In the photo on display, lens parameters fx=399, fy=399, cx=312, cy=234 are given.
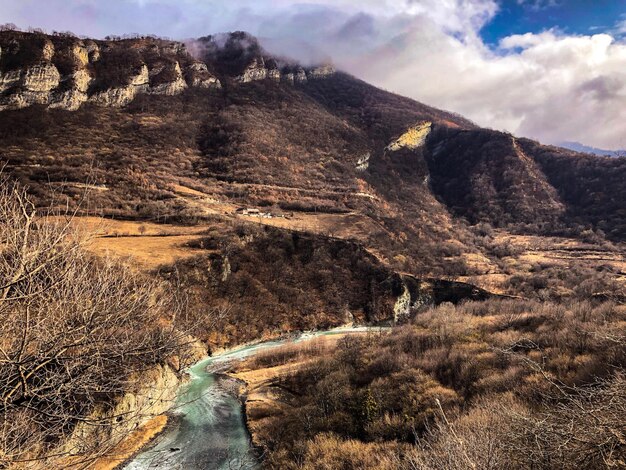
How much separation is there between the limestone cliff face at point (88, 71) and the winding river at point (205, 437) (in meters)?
93.9

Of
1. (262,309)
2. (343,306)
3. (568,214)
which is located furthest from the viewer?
(568,214)

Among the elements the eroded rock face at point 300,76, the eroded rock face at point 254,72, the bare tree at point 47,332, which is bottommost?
the bare tree at point 47,332

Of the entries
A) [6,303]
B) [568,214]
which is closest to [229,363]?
[6,303]

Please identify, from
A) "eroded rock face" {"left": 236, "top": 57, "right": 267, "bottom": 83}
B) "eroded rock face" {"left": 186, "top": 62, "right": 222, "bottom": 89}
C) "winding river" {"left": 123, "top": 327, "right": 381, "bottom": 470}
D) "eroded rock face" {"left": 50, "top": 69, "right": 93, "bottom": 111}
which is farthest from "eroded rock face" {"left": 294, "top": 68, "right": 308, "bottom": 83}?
"winding river" {"left": 123, "top": 327, "right": 381, "bottom": 470}

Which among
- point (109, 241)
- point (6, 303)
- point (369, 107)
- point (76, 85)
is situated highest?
point (369, 107)

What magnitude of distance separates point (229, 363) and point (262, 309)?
42.5ft

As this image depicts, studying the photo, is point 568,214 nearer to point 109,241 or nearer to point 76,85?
point 109,241

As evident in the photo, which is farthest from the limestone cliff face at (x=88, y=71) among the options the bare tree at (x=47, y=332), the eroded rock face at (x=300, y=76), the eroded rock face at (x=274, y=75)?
the bare tree at (x=47, y=332)

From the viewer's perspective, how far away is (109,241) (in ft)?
156

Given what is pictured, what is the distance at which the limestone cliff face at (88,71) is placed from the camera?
96062 mm

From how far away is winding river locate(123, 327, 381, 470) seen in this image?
21500mm

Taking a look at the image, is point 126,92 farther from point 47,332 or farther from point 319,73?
point 47,332

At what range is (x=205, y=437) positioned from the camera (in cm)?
2466

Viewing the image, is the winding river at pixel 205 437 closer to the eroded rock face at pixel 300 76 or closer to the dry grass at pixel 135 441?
the dry grass at pixel 135 441
